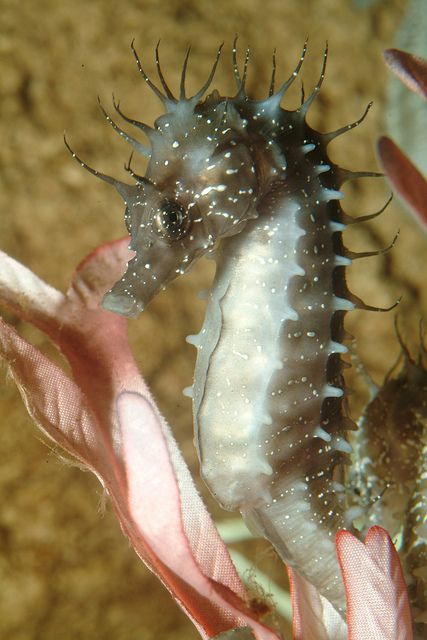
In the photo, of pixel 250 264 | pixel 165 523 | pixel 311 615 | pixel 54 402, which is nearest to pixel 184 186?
pixel 250 264

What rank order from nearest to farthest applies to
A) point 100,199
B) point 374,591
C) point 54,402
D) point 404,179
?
1. point 374,591
2. point 54,402
3. point 404,179
4. point 100,199

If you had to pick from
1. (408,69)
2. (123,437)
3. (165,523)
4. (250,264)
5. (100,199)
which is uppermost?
(100,199)

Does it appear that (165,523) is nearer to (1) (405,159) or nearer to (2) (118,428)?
(2) (118,428)

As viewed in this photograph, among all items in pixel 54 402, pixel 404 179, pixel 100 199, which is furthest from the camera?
pixel 100 199

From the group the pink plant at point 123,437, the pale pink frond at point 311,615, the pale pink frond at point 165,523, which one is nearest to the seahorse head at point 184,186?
the pink plant at point 123,437

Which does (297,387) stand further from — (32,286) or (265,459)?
(32,286)

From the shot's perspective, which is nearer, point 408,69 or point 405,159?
point 408,69
